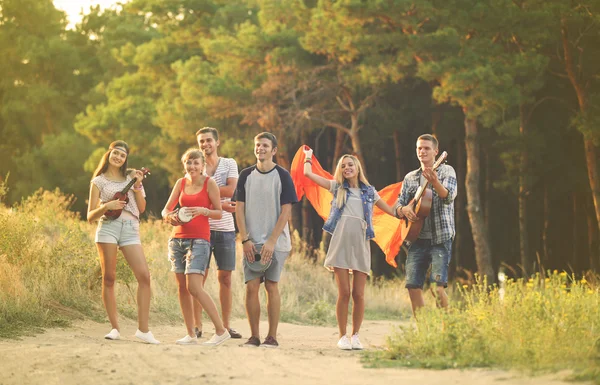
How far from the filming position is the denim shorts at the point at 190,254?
30.7 feet

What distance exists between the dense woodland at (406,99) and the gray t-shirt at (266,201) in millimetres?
9864

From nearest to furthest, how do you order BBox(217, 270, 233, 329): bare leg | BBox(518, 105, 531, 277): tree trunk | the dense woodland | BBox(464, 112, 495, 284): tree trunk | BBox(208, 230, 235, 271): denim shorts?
BBox(208, 230, 235, 271): denim shorts
BBox(217, 270, 233, 329): bare leg
the dense woodland
BBox(464, 112, 495, 284): tree trunk
BBox(518, 105, 531, 277): tree trunk

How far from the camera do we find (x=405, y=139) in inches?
1439

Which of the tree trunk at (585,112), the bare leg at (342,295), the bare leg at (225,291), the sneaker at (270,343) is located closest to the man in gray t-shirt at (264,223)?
the sneaker at (270,343)

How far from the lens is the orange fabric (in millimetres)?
11227

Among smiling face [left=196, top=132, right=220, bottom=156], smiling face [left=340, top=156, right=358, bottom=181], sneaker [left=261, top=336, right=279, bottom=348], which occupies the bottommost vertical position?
sneaker [left=261, top=336, right=279, bottom=348]

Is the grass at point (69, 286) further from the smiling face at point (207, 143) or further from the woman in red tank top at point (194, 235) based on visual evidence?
the smiling face at point (207, 143)

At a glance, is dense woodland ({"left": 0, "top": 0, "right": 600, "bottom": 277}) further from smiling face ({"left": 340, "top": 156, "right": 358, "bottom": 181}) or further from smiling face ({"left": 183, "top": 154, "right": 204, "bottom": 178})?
smiling face ({"left": 183, "top": 154, "right": 204, "bottom": 178})

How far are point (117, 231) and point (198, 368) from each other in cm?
231

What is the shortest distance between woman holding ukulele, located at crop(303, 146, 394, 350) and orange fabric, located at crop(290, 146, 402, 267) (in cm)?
118

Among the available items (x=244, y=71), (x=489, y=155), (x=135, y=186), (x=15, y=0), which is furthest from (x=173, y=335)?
(x=15, y=0)

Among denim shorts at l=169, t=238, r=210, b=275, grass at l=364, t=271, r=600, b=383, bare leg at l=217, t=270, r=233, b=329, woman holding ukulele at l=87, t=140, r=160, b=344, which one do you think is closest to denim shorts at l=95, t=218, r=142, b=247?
woman holding ukulele at l=87, t=140, r=160, b=344

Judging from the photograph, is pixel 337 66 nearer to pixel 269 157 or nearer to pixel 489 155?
pixel 489 155

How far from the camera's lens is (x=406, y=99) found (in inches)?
1330
